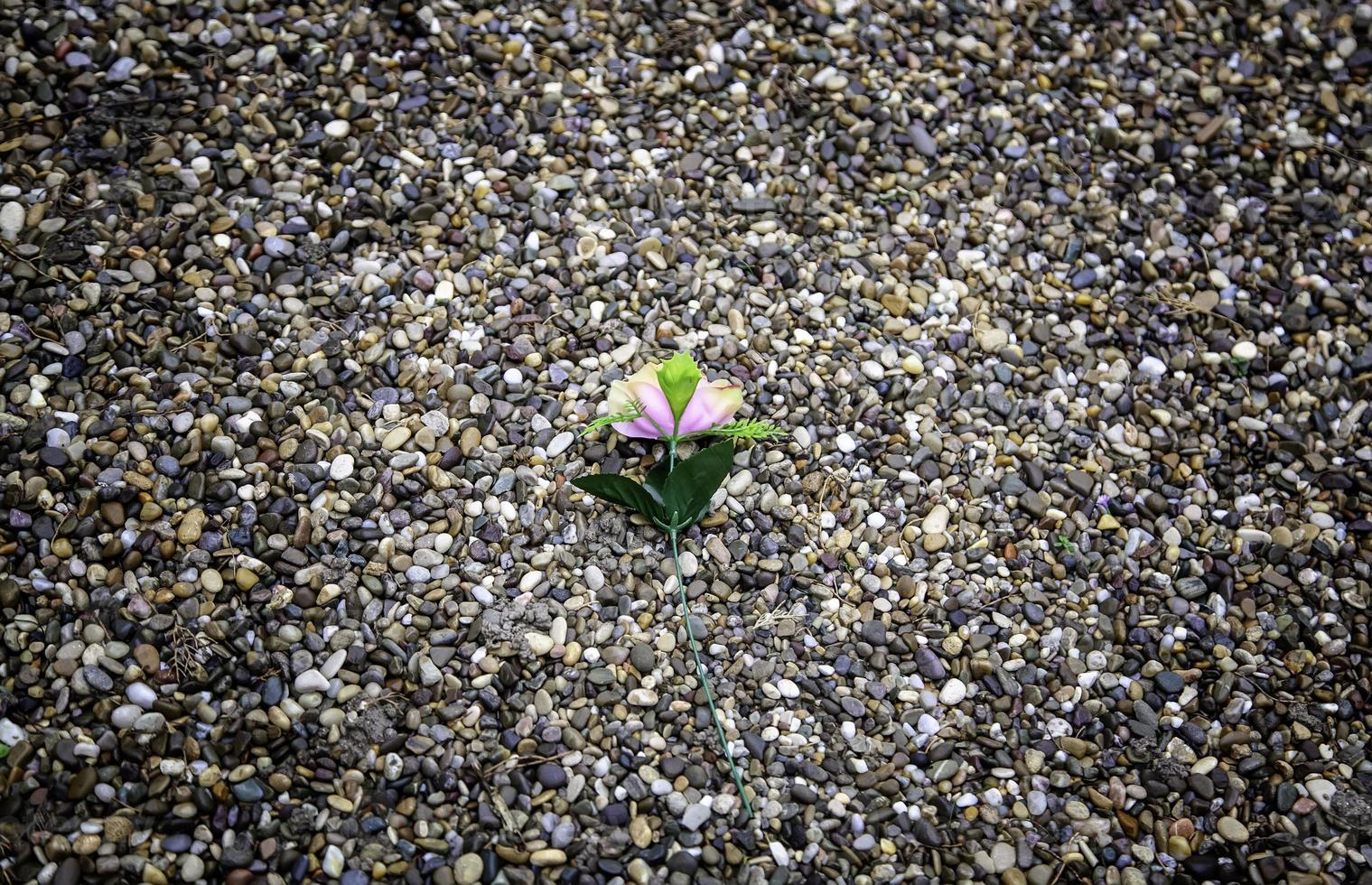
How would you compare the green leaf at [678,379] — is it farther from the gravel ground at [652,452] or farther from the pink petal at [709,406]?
the gravel ground at [652,452]

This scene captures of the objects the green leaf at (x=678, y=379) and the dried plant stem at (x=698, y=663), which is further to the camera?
the green leaf at (x=678, y=379)

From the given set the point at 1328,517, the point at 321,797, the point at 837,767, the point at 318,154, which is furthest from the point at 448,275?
the point at 1328,517

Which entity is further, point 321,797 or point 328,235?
point 328,235

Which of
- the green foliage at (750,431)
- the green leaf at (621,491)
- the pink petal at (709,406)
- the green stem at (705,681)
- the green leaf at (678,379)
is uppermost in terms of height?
the green leaf at (678,379)

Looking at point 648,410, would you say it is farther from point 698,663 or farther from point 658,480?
point 698,663

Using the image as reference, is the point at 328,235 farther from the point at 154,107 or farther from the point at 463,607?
the point at 463,607

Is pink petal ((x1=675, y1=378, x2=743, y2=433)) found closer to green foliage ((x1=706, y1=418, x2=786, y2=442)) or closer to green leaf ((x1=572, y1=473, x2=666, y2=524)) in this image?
green foliage ((x1=706, y1=418, x2=786, y2=442))

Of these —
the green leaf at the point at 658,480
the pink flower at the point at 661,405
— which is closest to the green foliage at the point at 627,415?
the pink flower at the point at 661,405

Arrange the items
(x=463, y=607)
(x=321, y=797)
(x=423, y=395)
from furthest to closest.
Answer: (x=423, y=395)
(x=463, y=607)
(x=321, y=797)
